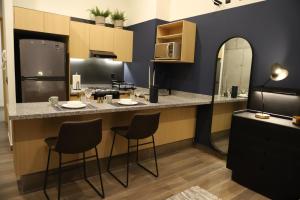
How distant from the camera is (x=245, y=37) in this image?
3051 millimetres

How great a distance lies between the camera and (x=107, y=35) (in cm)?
454

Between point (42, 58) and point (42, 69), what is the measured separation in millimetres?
186

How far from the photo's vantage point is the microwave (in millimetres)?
3643

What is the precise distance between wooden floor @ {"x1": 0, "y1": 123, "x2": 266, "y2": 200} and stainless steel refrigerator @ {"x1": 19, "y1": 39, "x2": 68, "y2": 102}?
1036 millimetres

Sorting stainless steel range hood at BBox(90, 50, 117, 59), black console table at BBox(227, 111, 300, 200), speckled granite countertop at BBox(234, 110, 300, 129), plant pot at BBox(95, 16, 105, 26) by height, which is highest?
plant pot at BBox(95, 16, 105, 26)

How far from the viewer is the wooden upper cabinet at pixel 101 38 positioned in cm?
435

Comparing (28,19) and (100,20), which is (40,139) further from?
(100,20)

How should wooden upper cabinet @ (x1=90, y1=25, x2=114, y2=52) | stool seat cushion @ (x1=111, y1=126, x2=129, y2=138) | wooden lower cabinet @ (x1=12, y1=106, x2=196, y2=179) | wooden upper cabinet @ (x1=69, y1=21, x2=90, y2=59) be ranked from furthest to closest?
wooden upper cabinet @ (x1=90, y1=25, x2=114, y2=52), wooden upper cabinet @ (x1=69, y1=21, x2=90, y2=59), stool seat cushion @ (x1=111, y1=126, x2=129, y2=138), wooden lower cabinet @ (x1=12, y1=106, x2=196, y2=179)

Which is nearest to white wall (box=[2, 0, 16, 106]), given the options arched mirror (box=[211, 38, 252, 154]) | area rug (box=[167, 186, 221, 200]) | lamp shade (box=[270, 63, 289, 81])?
area rug (box=[167, 186, 221, 200])

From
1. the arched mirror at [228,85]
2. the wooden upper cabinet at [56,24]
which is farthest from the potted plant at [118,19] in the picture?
the arched mirror at [228,85]

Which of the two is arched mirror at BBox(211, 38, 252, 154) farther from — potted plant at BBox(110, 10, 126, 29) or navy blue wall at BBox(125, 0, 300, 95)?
potted plant at BBox(110, 10, 126, 29)

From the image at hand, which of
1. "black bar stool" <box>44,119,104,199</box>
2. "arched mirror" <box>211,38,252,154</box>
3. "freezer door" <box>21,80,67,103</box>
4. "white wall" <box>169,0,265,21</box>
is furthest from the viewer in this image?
"freezer door" <box>21,80,67,103</box>

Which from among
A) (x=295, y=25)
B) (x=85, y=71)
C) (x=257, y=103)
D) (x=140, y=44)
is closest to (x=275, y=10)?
(x=295, y=25)

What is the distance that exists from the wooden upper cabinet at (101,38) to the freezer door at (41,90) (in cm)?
111
